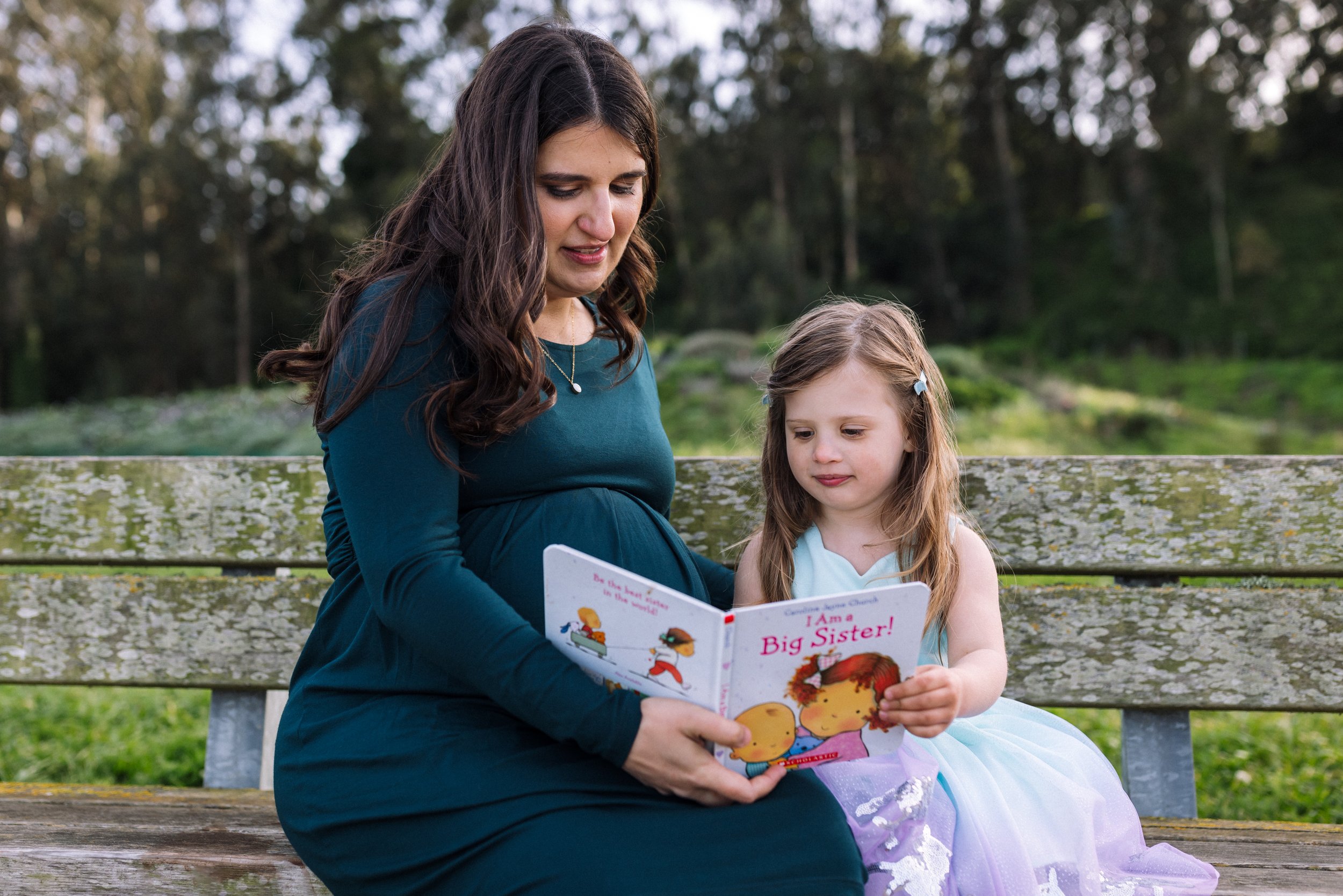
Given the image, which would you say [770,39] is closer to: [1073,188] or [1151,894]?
[1073,188]

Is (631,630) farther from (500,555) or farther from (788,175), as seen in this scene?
(788,175)

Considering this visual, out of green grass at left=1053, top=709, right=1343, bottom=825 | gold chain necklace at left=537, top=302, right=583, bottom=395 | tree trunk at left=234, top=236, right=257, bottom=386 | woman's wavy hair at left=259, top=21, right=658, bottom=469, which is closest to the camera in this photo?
woman's wavy hair at left=259, top=21, right=658, bottom=469

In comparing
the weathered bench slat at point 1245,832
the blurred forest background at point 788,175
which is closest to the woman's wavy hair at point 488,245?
the weathered bench slat at point 1245,832

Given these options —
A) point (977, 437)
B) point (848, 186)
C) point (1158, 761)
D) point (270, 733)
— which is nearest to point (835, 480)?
point (1158, 761)

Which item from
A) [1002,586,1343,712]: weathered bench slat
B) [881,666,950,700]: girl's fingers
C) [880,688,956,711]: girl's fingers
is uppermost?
[881,666,950,700]: girl's fingers

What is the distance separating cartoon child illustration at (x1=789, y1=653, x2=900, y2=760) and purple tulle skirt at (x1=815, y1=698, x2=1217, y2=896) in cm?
20

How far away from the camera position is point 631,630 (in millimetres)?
1473

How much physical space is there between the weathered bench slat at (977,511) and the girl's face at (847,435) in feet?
1.24

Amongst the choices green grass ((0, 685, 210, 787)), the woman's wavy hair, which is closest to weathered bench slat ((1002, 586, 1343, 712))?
the woman's wavy hair

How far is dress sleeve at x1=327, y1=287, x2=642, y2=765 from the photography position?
1.50m

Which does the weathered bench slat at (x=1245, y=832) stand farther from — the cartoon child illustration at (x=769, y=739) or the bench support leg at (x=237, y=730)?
the bench support leg at (x=237, y=730)

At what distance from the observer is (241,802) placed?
7.23ft

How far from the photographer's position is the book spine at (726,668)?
1401 mm

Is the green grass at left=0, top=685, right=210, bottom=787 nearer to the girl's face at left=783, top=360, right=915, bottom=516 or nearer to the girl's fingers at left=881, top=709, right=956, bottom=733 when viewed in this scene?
A: the girl's face at left=783, top=360, right=915, bottom=516
